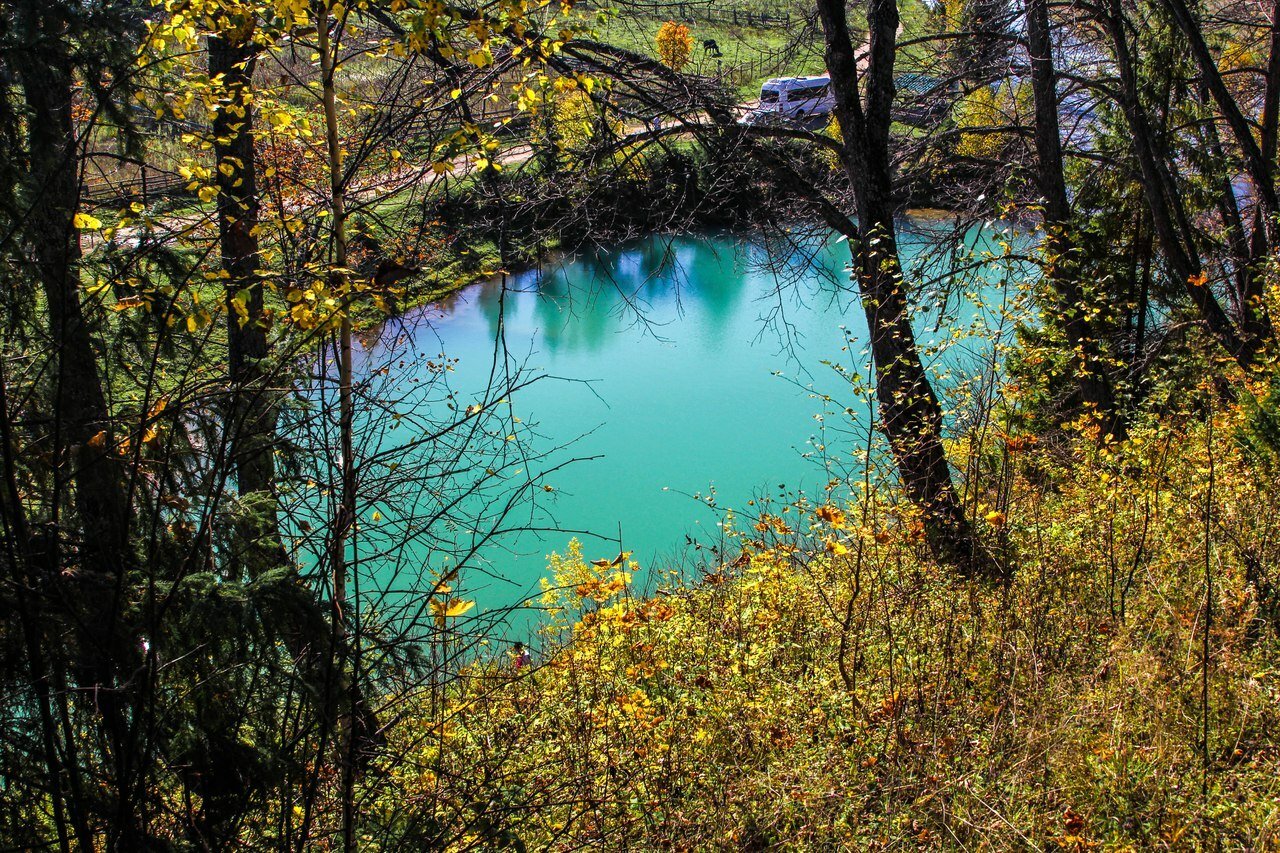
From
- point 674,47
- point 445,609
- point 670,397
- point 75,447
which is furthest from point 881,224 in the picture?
point 670,397

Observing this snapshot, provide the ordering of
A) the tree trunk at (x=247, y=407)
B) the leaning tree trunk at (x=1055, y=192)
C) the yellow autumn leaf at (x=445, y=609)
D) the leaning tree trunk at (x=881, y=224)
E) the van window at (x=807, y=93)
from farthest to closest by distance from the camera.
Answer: the leaning tree trunk at (x=1055, y=192), the van window at (x=807, y=93), the leaning tree trunk at (x=881, y=224), the yellow autumn leaf at (x=445, y=609), the tree trunk at (x=247, y=407)

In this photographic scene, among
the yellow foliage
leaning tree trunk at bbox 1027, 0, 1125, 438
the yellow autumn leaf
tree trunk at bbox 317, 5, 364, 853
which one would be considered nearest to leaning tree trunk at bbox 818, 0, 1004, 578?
the yellow foliage

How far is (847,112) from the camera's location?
586cm

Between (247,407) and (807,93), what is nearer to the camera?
(247,407)

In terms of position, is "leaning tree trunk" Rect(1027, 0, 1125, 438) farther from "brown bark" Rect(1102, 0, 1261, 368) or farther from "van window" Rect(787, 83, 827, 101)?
"van window" Rect(787, 83, 827, 101)

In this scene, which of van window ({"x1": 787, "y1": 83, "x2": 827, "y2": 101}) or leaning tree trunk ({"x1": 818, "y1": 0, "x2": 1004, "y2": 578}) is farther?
van window ({"x1": 787, "y1": 83, "x2": 827, "y2": 101})

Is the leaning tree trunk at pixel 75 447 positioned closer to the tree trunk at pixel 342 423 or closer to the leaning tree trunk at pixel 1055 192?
the tree trunk at pixel 342 423

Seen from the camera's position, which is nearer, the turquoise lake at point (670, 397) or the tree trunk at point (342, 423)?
the tree trunk at point (342, 423)

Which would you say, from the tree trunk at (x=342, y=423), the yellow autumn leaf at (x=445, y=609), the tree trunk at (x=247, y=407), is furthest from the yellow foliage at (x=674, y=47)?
the yellow autumn leaf at (x=445, y=609)

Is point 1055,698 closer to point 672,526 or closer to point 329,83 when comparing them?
point 329,83

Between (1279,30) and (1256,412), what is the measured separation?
204 inches

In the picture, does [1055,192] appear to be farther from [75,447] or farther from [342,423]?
[75,447]

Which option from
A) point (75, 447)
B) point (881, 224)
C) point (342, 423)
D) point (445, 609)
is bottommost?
point (445, 609)

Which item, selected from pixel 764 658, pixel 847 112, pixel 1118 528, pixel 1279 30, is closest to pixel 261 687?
pixel 764 658
